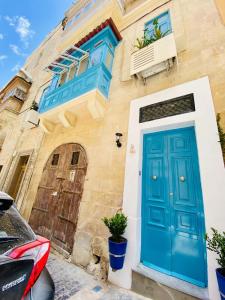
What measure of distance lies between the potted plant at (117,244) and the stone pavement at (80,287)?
1.17ft

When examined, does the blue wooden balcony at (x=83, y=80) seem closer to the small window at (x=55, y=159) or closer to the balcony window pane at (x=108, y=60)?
the balcony window pane at (x=108, y=60)

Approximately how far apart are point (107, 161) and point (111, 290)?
Result: 266 cm

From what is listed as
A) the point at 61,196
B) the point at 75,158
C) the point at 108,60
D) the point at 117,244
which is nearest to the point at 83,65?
the point at 108,60

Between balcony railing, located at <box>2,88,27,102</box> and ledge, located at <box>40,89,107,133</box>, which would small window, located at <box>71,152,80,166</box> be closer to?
ledge, located at <box>40,89,107,133</box>

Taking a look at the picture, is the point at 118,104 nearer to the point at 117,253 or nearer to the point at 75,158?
the point at 75,158

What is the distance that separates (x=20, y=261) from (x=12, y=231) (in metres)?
0.38

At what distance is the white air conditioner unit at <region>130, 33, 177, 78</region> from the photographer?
12.8 feet

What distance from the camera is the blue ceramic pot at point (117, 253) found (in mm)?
2779

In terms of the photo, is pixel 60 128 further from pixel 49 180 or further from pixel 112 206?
pixel 112 206

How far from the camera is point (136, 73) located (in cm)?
439

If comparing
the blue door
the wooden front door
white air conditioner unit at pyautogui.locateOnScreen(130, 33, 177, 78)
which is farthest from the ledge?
the blue door

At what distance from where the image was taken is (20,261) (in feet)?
3.67

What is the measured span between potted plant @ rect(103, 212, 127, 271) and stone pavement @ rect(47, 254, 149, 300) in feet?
1.17

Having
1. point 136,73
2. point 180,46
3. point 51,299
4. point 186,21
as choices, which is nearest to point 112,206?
point 51,299
